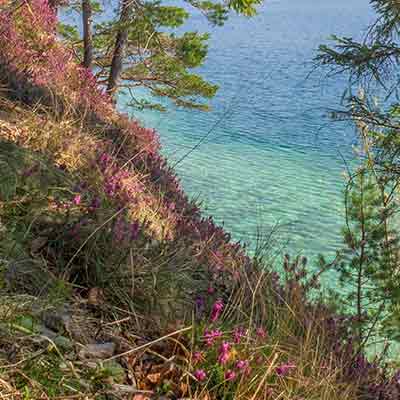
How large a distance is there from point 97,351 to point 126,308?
55 cm

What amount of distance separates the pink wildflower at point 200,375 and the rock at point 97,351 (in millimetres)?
395

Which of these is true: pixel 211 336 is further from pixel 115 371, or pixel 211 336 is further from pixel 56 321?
pixel 56 321

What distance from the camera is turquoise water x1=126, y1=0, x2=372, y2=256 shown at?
14.5m

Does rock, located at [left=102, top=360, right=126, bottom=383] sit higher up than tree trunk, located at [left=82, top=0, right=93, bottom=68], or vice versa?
tree trunk, located at [left=82, top=0, right=93, bottom=68]

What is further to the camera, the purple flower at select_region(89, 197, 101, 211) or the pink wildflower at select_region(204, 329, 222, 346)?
the purple flower at select_region(89, 197, 101, 211)

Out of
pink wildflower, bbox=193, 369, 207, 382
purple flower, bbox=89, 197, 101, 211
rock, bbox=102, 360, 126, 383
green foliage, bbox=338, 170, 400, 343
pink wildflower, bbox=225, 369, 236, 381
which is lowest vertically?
rock, bbox=102, 360, 126, 383

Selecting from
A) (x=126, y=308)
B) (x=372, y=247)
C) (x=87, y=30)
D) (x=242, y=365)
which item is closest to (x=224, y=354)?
(x=242, y=365)

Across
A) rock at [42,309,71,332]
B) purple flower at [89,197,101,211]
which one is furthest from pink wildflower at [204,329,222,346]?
purple flower at [89,197,101,211]

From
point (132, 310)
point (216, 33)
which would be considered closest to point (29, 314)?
point (132, 310)

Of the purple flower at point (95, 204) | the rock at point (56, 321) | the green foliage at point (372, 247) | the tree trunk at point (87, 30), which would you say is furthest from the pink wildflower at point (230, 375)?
the tree trunk at point (87, 30)

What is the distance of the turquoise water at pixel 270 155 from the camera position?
14500mm

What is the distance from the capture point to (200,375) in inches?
98.7

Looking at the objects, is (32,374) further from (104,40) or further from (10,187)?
(104,40)

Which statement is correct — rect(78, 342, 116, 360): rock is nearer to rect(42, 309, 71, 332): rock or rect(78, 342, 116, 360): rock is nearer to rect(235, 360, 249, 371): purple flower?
rect(42, 309, 71, 332): rock
